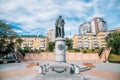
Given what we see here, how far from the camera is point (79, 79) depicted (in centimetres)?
533

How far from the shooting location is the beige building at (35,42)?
6527 mm

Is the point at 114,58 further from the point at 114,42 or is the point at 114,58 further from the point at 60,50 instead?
the point at 60,50

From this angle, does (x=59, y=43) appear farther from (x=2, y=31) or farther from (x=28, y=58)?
(x=2, y=31)

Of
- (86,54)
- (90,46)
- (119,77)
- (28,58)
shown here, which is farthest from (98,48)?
(28,58)

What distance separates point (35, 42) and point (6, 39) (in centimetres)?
132

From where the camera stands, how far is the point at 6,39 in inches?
278

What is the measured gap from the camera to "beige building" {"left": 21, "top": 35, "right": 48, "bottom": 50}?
6.53 meters

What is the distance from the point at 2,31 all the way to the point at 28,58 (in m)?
1.71

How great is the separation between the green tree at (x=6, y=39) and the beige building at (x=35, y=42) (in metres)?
0.67

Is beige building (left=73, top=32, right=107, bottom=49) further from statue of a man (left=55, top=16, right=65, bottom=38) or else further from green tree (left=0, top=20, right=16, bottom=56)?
green tree (left=0, top=20, right=16, bottom=56)

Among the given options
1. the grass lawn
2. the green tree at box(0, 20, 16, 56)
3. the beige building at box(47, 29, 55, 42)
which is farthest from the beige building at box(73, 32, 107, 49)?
the green tree at box(0, 20, 16, 56)

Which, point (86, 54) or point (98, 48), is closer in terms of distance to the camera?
point (98, 48)

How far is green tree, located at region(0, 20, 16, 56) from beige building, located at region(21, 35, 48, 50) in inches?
26.3

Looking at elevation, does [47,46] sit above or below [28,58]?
above
